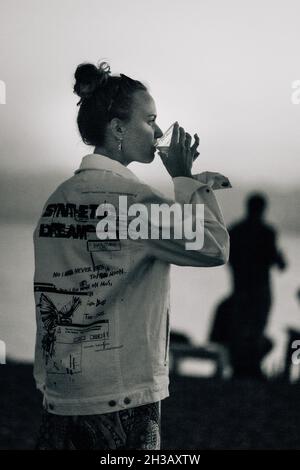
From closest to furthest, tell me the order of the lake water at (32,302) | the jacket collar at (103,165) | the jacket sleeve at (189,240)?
the jacket sleeve at (189,240) < the jacket collar at (103,165) < the lake water at (32,302)

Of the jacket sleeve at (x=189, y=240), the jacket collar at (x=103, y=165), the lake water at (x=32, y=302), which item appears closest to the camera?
the jacket sleeve at (x=189, y=240)

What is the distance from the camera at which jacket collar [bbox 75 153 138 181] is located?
1.77 metres

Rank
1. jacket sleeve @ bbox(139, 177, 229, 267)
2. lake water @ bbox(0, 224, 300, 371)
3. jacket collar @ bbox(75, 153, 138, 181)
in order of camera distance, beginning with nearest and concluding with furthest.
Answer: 1. jacket sleeve @ bbox(139, 177, 229, 267)
2. jacket collar @ bbox(75, 153, 138, 181)
3. lake water @ bbox(0, 224, 300, 371)

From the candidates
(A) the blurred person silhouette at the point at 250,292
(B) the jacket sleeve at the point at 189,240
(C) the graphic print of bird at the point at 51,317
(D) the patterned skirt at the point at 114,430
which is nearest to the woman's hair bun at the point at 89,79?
(B) the jacket sleeve at the point at 189,240

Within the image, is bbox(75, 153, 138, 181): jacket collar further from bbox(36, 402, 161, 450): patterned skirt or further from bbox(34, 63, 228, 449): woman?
bbox(36, 402, 161, 450): patterned skirt

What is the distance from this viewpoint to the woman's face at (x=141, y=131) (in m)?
1.82

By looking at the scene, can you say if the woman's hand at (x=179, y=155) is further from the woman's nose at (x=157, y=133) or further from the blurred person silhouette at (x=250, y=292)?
the blurred person silhouette at (x=250, y=292)

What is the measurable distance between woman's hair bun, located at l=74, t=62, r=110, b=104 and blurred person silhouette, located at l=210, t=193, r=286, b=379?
3.57 metres

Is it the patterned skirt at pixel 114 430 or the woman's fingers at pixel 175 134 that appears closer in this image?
the patterned skirt at pixel 114 430

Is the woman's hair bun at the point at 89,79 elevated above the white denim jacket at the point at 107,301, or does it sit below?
above

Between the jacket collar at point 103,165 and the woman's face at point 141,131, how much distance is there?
0.16 feet

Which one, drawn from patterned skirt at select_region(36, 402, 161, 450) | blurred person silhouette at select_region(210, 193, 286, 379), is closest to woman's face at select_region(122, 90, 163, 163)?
patterned skirt at select_region(36, 402, 161, 450)

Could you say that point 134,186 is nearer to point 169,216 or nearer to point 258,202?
point 169,216

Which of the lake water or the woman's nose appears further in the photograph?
the lake water
